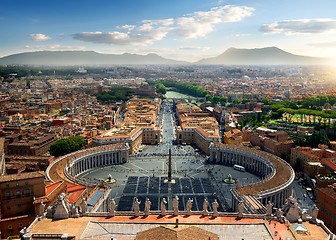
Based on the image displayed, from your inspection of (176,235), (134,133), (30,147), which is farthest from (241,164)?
(30,147)

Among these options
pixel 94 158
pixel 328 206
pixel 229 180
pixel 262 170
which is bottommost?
pixel 229 180

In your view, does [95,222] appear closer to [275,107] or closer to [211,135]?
[211,135]

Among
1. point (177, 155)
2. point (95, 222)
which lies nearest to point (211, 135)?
point (177, 155)

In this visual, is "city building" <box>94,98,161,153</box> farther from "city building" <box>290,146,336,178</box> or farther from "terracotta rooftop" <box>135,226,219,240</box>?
"terracotta rooftop" <box>135,226,219,240</box>

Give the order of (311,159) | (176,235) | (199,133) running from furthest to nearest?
(199,133), (311,159), (176,235)

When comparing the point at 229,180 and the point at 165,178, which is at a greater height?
the point at 165,178

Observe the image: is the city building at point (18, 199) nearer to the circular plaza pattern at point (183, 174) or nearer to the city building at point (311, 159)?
the circular plaza pattern at point (183, 174)

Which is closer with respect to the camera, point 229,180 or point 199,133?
point 229,180

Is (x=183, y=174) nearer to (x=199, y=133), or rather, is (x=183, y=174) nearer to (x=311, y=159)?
(x=199, y=133)
